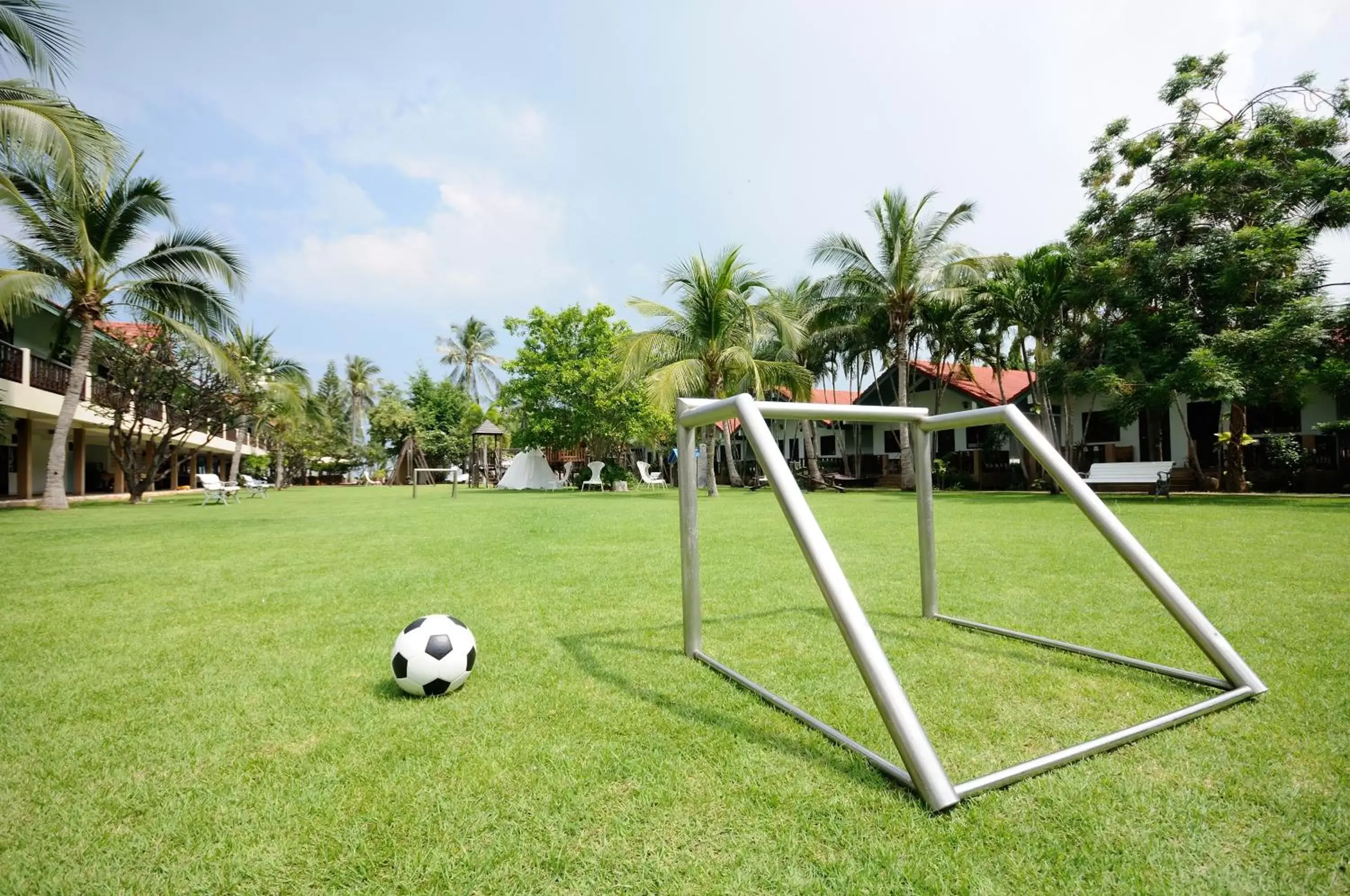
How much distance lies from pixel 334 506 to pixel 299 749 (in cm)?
1746

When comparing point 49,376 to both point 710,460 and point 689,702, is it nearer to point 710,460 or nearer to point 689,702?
point 710,460

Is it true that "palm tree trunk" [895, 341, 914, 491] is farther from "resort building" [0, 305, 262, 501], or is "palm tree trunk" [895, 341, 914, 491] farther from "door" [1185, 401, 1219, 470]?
"resort building" [0, 305, 262, 501]

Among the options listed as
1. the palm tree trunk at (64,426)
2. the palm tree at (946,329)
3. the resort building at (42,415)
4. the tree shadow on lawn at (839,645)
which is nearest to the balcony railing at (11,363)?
the resort building at (42,415)

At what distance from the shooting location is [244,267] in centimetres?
1806

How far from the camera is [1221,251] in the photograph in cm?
1466

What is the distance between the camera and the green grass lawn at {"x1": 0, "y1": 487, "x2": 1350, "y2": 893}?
1.80m

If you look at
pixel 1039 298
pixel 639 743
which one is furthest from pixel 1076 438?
pixel 639 743

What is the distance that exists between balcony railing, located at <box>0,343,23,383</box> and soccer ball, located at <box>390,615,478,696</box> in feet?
67.8

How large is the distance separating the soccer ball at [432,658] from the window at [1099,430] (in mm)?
24000

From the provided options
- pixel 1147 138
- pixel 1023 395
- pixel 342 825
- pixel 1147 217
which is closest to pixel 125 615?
pixel 342 825

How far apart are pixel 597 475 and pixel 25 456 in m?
19.1

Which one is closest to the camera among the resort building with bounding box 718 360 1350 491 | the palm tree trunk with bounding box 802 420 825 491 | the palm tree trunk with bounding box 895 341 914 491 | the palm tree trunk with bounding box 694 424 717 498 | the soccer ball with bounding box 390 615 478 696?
the soccer ball with bounding box 390 615 478 696

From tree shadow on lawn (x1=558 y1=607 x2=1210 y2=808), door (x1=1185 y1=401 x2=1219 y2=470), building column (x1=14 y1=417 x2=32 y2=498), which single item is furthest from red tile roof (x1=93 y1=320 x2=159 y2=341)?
door (x1=1185 y1=401 x2=1219 y2=470)

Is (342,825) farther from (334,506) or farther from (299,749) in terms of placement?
(334,506)
